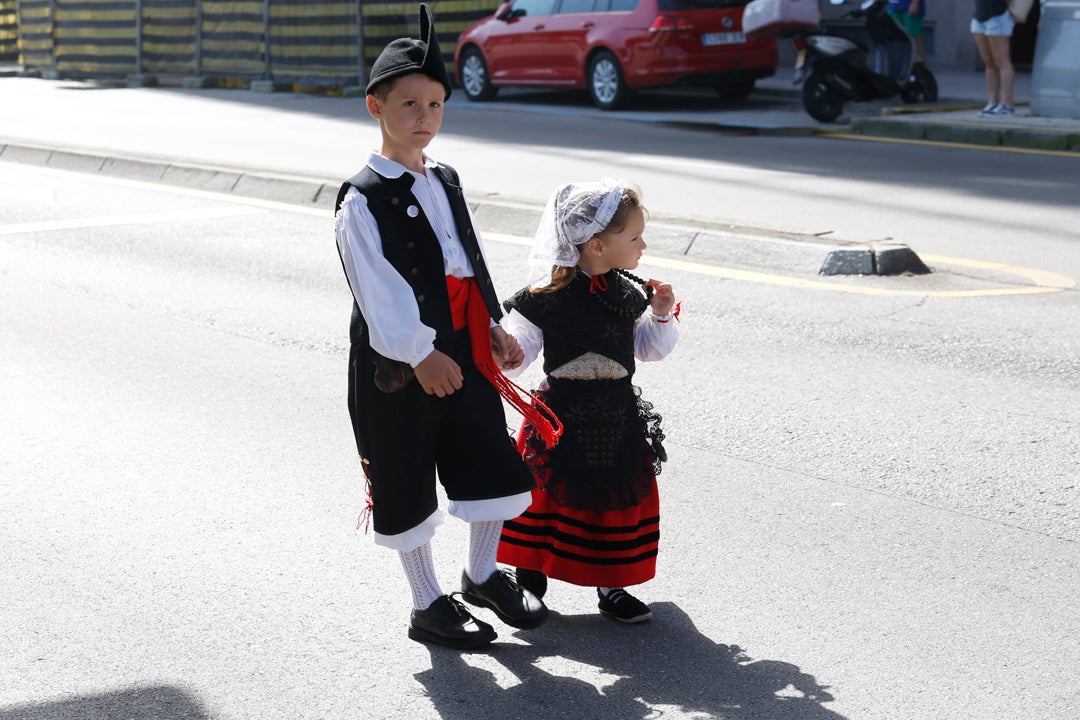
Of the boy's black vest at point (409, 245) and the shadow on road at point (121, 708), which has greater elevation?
the boy's black vest at point (409, 245)

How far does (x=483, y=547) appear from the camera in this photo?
3719 mm

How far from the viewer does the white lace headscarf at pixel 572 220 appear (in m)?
3.62

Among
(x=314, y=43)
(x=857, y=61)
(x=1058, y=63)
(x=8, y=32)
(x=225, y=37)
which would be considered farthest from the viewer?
(x=8, y=32)

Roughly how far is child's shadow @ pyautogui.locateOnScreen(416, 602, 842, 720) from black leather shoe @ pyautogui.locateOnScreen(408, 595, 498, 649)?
1.2 inches

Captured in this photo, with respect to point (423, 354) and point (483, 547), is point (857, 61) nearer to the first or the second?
point (483, 547)

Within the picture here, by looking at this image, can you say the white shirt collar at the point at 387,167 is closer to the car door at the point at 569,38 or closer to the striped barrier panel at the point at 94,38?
the car door at the point at 569,38

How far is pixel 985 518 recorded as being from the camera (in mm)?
4430

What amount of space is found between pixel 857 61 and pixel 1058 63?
6.70ft

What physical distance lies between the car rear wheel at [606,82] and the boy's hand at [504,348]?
14.3 m

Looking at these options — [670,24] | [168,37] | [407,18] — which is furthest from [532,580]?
[168,37]

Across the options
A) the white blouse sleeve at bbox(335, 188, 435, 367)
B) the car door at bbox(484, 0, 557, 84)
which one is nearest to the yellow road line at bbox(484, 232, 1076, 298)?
the white blouse sleeve at bbox(335, 188, 435, 367)

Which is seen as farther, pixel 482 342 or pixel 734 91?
pixel 734 91

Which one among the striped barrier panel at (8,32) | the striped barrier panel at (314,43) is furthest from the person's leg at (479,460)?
the striped barrier panel at (8,32)

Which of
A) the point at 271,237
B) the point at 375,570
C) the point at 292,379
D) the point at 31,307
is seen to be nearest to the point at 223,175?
the point at 271,237
